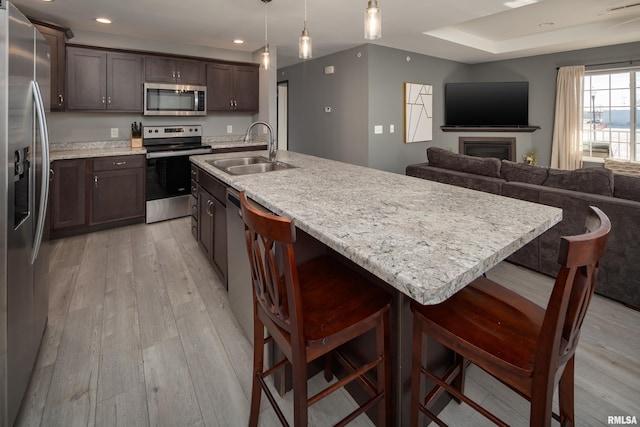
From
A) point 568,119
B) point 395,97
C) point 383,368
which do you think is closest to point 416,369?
point 383,368

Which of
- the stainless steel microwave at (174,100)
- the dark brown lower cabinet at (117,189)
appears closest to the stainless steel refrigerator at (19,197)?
the dark brown lower cabinet at (117,189)

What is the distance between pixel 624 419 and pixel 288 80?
6611 mm

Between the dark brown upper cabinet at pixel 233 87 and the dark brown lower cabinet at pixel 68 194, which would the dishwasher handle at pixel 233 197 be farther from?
the dark brown upper cabinet at pixel 233 87

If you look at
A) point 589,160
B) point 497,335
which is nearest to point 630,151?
point 589,160

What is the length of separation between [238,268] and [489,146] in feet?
20.3

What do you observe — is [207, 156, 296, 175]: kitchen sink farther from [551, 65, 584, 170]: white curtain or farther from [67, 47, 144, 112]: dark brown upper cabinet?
[551, 65, 584, 170]: white curtain

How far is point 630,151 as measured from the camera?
5.44 meters

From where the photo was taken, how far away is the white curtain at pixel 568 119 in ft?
18.9

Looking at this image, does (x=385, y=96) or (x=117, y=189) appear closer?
(x=117, y=189)

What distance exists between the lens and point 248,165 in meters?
2.78

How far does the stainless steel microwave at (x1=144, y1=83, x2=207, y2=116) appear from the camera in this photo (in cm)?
445

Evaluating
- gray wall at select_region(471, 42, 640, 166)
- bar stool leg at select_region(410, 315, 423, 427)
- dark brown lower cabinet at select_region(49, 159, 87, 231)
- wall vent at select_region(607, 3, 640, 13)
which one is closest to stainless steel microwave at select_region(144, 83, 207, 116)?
dark brown lower cabinet at select_region(49, 159, 87, 231)

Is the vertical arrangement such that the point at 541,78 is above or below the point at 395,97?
above

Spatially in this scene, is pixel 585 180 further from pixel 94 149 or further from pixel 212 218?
pixel 94 149
